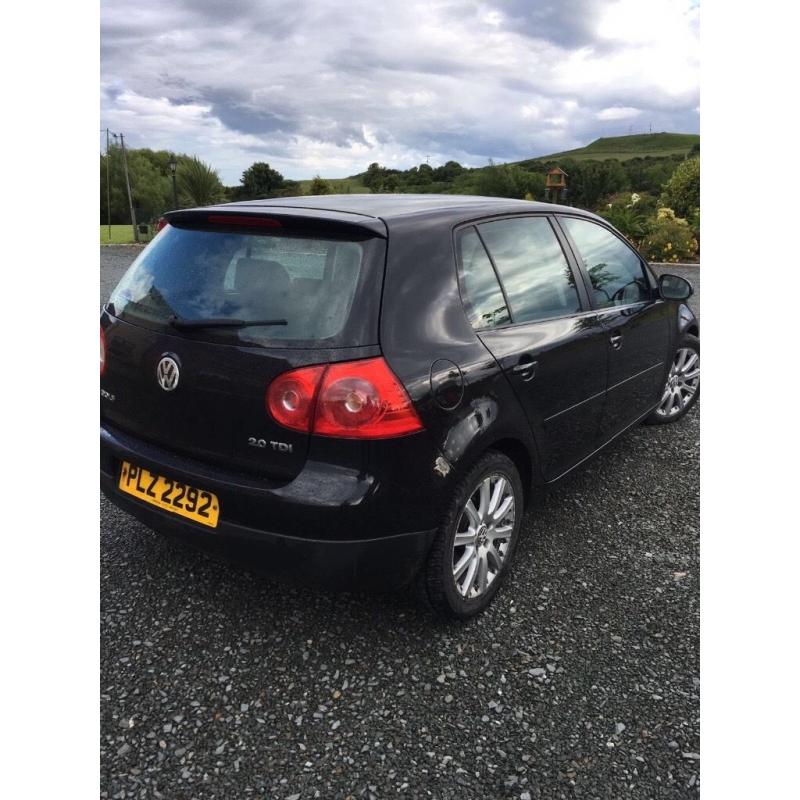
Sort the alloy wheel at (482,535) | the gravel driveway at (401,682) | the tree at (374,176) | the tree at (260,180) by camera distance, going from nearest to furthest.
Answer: the gravel driveway at (401,682)
the alloy wheel at (482,535)
the tree at (374,176)
the tree at (260,180)

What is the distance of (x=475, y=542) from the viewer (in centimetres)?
266

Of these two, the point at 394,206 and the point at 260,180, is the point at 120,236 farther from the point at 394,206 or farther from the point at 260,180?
the point at 394,206

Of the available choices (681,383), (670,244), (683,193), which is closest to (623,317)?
(681,383)

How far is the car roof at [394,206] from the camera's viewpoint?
256 centimetres

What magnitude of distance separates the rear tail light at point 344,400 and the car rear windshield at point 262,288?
0.36 feet

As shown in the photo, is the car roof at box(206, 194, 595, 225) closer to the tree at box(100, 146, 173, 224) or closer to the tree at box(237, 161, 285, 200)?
the tree at box(237, 161, 285, 200)

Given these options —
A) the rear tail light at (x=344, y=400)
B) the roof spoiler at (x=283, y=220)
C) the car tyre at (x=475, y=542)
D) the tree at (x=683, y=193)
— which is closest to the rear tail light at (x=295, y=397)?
the rear tail light at (x=344, y=400)

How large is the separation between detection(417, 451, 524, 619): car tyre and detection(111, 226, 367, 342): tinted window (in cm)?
83

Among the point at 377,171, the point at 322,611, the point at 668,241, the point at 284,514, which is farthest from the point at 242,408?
the point at 377,171

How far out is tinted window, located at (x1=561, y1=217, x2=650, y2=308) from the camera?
3.54 metres

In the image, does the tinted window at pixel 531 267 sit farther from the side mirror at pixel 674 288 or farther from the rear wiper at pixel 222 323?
the side mirror at pixel 674 288

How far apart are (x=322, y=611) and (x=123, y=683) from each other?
0.79 m

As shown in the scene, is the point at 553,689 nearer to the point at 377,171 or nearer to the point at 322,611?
the point at 322,611

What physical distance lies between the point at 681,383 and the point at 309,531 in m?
3.76
